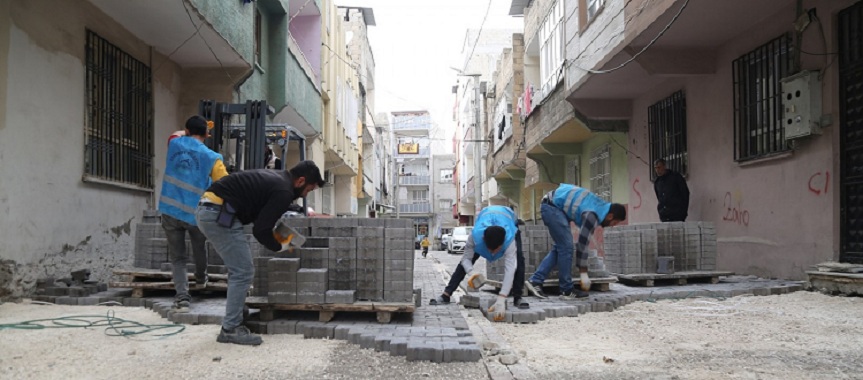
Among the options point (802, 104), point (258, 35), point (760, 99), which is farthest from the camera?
point (258, 35)

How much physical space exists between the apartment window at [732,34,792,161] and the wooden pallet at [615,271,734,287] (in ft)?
6.71

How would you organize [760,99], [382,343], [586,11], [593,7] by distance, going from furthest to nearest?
1. [586,11]
2. [593,7]
3. [760,99]
4. [382,343]

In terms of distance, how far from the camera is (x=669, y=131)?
12.7 meters

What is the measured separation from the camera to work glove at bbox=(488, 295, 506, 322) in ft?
19.6

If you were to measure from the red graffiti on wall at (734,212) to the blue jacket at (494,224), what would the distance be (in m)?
4.90

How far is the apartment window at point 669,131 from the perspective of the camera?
12.1 metres

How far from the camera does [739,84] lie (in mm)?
9906

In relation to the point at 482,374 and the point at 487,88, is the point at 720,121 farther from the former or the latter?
the point at 487,88

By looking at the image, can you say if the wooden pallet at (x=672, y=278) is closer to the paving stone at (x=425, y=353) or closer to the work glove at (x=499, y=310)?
the work glove at (x=499, y=310)

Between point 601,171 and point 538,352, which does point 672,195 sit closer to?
point 538,352

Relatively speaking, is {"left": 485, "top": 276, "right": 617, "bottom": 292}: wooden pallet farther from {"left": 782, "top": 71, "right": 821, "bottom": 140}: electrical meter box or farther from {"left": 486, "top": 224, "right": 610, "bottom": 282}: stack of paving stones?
{"left": 782, "top": 71, "right": 821, "bottom": 140}: electrical meter box

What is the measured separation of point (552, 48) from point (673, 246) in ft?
30.4

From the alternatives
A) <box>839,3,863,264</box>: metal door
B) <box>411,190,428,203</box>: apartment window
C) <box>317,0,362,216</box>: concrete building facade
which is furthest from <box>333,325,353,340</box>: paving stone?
<box>411,190,428,203</box>: apartment window

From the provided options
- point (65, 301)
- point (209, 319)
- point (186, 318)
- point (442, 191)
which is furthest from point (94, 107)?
point (442, 191)
